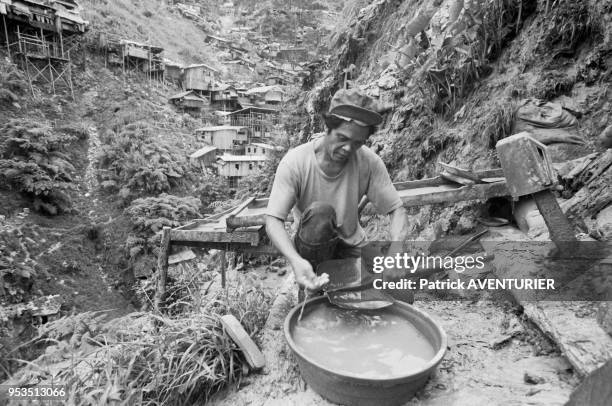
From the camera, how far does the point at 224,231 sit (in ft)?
12.8

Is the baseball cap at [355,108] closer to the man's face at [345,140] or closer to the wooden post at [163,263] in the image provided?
the man's face at [345,140]

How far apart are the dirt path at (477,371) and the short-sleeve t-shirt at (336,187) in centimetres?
110

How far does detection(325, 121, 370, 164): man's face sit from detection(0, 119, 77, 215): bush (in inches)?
708

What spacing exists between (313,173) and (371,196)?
21.4 inches

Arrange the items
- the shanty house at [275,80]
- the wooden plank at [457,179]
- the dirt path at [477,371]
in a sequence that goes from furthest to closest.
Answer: the shanty house at [275,80], the wooden plank at [457,179], the dirt path at [477,371]

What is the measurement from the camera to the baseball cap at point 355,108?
2.54 metres

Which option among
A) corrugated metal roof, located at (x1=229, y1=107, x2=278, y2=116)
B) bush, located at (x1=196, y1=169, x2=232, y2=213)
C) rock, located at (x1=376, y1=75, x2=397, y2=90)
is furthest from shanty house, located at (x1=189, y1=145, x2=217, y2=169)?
rock, located at (x1=376, y1=75, x2=397, y2=90)

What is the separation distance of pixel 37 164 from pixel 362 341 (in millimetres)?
19909

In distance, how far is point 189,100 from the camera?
102ft

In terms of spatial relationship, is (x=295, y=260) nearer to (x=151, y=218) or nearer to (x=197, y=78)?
(x=151, y=218)

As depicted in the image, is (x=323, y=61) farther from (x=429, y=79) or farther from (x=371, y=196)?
(x=371, y=196)

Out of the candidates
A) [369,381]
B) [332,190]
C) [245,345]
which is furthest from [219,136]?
[369,381]

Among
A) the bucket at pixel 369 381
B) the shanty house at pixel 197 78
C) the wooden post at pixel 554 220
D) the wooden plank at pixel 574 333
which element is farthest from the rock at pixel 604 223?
the shanty house at pixel 197 78

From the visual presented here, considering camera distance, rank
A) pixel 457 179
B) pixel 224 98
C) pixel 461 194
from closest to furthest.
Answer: pixel 461 194, pixel 457 179, pixel 224 98
